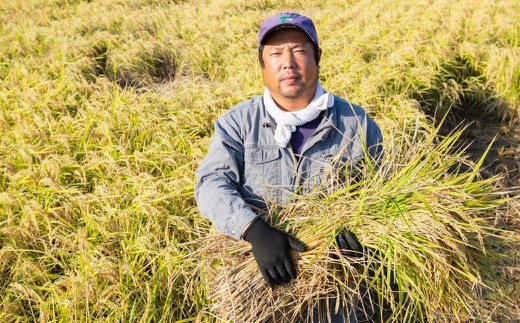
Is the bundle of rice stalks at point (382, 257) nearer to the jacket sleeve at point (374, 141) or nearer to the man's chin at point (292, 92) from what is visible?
the jacket sleeve at point (374, 141)

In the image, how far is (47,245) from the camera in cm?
201

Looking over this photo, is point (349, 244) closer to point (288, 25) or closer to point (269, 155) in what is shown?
point (269, 155)

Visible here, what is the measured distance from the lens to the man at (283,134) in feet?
5.37

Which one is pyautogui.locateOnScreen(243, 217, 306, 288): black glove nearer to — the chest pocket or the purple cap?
the chest pocket

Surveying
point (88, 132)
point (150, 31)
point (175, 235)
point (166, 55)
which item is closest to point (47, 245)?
point (175, 235)

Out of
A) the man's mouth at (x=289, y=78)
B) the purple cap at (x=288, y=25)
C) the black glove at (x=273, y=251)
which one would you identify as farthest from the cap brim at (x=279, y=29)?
the black glove at (x=273, y=251)

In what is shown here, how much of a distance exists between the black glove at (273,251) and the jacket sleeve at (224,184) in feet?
0.22

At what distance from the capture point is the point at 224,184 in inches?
61.7

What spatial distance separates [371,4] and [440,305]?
18.6 ft

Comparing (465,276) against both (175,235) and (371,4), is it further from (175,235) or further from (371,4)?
(371,4)

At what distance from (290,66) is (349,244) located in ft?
2.29

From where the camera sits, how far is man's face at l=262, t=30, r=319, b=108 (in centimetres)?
164

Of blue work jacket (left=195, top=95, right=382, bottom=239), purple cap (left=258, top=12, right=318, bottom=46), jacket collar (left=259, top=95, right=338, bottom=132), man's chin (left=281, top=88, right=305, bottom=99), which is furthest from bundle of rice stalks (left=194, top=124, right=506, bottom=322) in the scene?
purple cap (left=258, top=12, right=318, bottom=46)

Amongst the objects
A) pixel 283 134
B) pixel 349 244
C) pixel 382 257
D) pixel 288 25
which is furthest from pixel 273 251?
pixel 288 25
